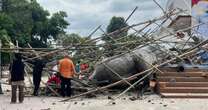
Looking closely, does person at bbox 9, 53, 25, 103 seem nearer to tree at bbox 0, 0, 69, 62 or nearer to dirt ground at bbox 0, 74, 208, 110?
dirt ground at bbox 0, 74, 208, 110

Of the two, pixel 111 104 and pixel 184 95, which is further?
pixel 184 95

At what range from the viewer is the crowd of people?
57.1 ft

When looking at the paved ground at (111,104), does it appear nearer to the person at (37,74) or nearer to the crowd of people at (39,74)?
the crowd of people at (39,74)

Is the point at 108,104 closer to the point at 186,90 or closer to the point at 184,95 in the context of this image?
the point at 184,95

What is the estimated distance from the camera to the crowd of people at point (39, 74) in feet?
57.1

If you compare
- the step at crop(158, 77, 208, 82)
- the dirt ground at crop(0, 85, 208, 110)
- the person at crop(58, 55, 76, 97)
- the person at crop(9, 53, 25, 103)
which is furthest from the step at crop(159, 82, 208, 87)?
the person at crop(9, 53, 25, 103)

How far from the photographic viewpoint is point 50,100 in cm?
1830

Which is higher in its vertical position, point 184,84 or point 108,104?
point 184,84

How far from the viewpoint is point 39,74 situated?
65.4 feet

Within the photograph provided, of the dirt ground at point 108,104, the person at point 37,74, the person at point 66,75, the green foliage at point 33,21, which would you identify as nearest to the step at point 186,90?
the dirt ground at point 108,104

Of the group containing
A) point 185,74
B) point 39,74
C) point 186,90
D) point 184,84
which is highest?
point 39,74

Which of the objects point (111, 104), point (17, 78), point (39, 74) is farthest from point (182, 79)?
point (17, 78)

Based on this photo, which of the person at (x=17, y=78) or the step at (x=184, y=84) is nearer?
the person at (x=17, y=78)

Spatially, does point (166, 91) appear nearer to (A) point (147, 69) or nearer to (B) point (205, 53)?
(A) point (147, 69)
